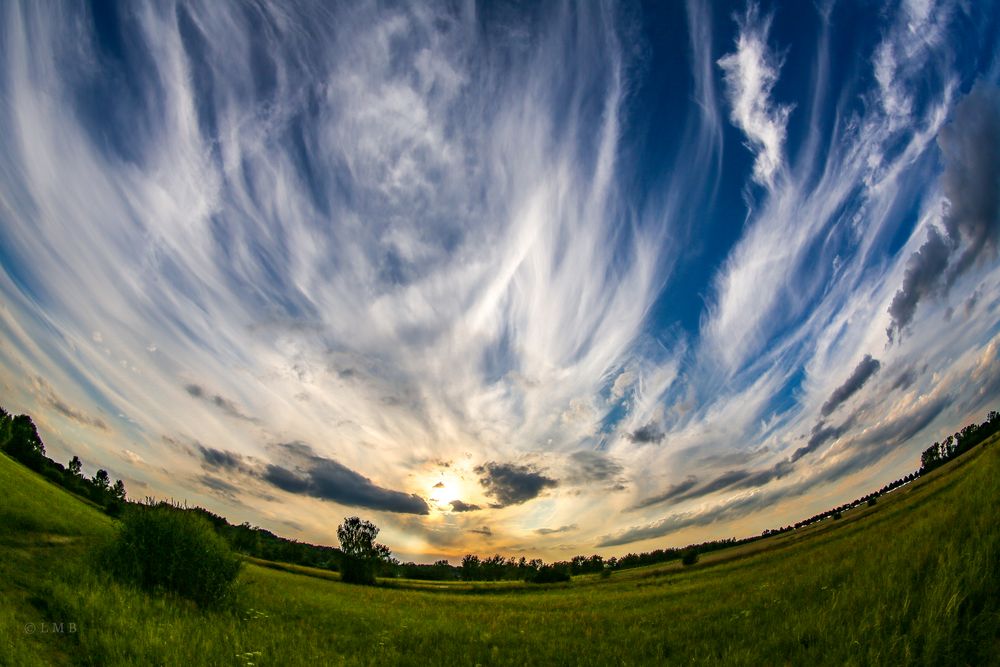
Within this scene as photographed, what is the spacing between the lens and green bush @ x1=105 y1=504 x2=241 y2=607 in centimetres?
1722

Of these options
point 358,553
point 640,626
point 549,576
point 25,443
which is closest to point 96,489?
point 25,443

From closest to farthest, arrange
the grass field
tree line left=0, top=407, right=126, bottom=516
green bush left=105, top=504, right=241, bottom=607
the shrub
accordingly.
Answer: the grass field
green bush left=105, top=504, right=241, bottom=607
tree line left=0, top=407, right=126, bottom=516
the shrub

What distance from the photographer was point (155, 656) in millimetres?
8945

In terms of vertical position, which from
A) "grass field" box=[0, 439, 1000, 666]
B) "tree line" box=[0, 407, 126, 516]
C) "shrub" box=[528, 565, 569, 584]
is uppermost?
"tree line" box=[0, 407, 126, 516]

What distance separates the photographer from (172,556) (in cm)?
1777

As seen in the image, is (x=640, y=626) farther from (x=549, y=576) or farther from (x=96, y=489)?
(x=96, y=489)

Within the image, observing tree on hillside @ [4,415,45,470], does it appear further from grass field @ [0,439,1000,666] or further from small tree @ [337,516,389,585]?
grass field @ [0,439,1000,666]

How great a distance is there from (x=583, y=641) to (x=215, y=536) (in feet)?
60.5

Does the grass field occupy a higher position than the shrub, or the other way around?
the grass field

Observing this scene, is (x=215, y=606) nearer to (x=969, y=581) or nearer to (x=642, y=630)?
(x=642, y=630)

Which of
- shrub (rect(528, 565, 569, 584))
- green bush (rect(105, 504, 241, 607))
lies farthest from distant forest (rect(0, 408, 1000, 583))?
green bush (rect(105, 504, 241, 607))

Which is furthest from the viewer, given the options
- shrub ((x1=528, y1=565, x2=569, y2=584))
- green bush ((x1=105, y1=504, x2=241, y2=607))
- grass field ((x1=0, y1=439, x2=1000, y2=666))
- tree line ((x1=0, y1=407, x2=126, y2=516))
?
shrub ((x1=528, y1=565, x2=569, y2=584))

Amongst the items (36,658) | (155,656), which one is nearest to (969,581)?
(155,656)

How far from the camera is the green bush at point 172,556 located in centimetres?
1722
